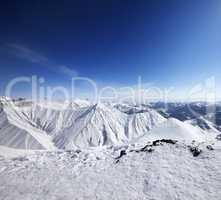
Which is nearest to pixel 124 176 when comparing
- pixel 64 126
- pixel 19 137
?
pixel 19 137

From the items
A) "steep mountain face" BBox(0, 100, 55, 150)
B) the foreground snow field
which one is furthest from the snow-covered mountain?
the foreground snow field

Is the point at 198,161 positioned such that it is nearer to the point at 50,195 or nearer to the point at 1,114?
the point at 50,195

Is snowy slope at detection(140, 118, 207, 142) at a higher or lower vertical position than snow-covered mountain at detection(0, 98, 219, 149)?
higher

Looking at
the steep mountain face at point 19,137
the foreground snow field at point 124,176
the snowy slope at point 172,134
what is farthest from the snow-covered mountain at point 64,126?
the foreground snow field at point 124,176

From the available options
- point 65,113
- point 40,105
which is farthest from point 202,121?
point 40,105

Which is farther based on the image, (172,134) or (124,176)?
(172,134)

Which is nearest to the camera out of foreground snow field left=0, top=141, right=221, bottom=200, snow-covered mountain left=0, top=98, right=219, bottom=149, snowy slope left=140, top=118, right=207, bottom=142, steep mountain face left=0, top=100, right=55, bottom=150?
foreground snow field left=0, top=141, right=221, bottom=200

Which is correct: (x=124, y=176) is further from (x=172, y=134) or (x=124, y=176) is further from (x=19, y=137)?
(x=19, y=137)

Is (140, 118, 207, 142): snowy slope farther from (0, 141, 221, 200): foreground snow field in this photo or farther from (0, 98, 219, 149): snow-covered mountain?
(0, 98, 219, 149): snow-covered mountain
